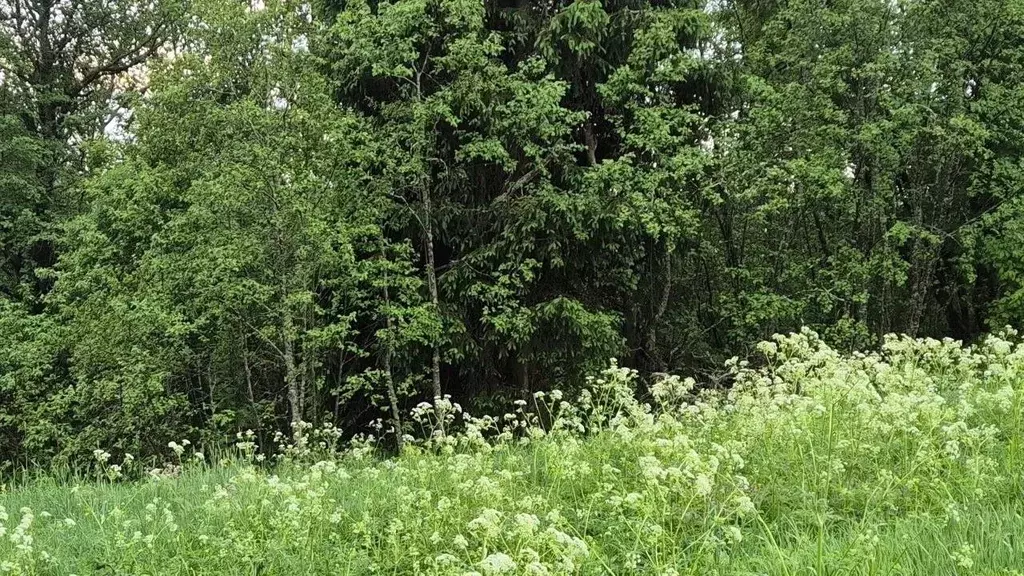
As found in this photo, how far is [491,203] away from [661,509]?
28.5 feet

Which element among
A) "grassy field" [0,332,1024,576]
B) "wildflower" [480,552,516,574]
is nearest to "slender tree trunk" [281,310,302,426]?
"grassy field" [0,332,1024,576]

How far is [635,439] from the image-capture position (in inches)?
196

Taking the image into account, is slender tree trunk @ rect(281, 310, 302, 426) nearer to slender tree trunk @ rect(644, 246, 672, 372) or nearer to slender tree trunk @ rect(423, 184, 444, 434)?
slender tree trunk @ rect(423, 184, 444, 434)

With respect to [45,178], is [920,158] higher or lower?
lower

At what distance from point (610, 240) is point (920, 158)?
8299 millimetres

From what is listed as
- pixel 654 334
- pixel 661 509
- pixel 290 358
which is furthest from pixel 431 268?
pixel 661 509

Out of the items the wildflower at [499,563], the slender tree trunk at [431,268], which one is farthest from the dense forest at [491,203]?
the wildflower at [499,563]

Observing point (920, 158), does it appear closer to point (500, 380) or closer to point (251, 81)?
point (500, 380)

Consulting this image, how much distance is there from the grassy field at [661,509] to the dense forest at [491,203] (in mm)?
5744

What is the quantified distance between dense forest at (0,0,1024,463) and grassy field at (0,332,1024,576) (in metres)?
5.74

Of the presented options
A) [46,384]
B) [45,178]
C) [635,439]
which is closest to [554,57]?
[635,439]

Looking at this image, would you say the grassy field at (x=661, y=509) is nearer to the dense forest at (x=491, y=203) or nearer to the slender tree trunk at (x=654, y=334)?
the dense forest at (x=491, y=203)

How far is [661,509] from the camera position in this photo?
11.8ft

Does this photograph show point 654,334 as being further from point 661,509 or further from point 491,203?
point 661,509
